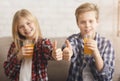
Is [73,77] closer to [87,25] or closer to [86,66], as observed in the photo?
[86,66]

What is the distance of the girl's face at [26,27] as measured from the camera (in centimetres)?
153

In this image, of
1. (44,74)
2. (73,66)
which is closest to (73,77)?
(73,66)

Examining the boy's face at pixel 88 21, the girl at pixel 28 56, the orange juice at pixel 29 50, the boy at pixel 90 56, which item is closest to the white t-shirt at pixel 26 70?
the girl at pixel 28 56

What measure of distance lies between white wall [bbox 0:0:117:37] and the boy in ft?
0.70

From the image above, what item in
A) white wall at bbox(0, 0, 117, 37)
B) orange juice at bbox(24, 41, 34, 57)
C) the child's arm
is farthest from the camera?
white wall at bbox(0, 0, 117, 37)

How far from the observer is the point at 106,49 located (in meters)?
1.55

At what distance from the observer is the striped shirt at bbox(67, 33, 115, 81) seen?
1500 millimetres

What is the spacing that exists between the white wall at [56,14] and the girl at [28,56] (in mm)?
235

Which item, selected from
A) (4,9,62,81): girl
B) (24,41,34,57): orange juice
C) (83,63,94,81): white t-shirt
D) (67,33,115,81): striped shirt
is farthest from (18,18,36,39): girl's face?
(83,63,94,81): white t-shirt

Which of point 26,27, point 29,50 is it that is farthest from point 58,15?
point 29,50

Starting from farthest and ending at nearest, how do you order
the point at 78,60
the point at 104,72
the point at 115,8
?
the point at 115,8 → the point at 78,60 → the point at 104,72

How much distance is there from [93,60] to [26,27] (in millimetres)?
419

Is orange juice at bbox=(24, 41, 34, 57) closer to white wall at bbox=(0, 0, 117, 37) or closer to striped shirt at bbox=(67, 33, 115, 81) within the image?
striped shirt at bbox=(67, 33, 115, 81)

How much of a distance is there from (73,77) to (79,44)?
197mm
